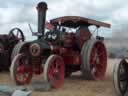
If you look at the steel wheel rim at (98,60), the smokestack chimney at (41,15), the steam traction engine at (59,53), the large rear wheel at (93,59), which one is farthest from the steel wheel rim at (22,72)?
the steel wheel rim at (98,60)

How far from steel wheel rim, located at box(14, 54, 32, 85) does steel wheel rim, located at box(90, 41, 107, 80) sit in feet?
6.47

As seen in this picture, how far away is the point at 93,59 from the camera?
11.9 metres

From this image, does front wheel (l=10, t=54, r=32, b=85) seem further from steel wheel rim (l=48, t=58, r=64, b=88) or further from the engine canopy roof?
the engine canopy roof

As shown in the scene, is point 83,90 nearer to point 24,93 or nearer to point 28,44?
point 28,44

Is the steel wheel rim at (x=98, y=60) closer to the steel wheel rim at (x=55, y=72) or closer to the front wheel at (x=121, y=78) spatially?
the steel wheel rim at (x=55, y=72)

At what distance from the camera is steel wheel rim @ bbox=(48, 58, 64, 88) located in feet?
32.4

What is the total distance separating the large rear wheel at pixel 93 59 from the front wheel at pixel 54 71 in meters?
1.30

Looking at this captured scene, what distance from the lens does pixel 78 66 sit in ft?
39.9

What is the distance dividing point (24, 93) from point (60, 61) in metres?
4.18

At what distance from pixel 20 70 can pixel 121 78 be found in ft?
11.0

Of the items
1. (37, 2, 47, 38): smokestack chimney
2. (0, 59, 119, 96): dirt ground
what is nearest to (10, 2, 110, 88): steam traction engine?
(37, 2, 47, 38): smokestack chimney

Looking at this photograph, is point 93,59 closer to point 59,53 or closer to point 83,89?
point 59,53

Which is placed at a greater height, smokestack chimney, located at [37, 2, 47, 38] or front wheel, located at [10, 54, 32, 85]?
smokestack chimney, located at [37, 2, 47, 38]

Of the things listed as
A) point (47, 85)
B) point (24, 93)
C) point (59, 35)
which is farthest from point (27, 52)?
point (24, 93)
